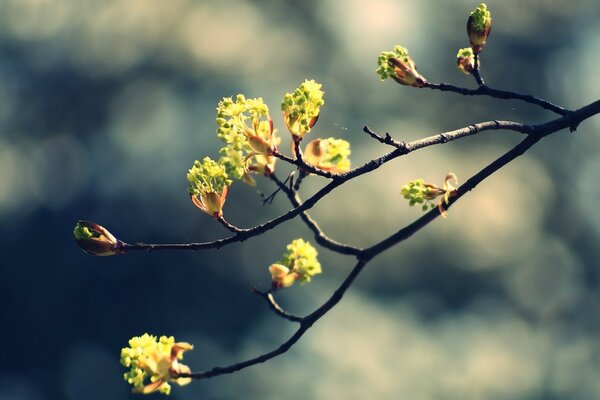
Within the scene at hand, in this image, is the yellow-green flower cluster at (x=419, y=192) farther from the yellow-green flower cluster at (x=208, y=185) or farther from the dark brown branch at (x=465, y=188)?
the yellow-green flower cluster at (x=208, y=185)

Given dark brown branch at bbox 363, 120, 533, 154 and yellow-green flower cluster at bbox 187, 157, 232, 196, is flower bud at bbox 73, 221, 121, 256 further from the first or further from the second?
dark brown branch at bbox 363, 120, 533, 154

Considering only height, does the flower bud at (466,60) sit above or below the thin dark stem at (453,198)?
above

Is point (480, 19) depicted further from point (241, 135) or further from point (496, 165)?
point (241, 135)

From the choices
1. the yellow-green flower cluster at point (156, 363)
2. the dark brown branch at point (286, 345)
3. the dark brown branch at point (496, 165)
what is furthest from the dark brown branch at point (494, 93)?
the yellow-green flower cluster at point (156, 363)

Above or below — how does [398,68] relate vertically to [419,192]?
above

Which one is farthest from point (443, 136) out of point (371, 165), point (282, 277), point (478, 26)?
point (282, 277)

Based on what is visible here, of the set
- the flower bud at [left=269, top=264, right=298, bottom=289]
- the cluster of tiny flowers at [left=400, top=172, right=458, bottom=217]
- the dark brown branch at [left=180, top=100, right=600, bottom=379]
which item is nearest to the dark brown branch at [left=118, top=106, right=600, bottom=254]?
the dark brown branch at [left=180, top=100, right=600, bottom=379]

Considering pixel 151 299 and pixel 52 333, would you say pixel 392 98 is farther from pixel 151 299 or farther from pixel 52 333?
pixel 52 333
